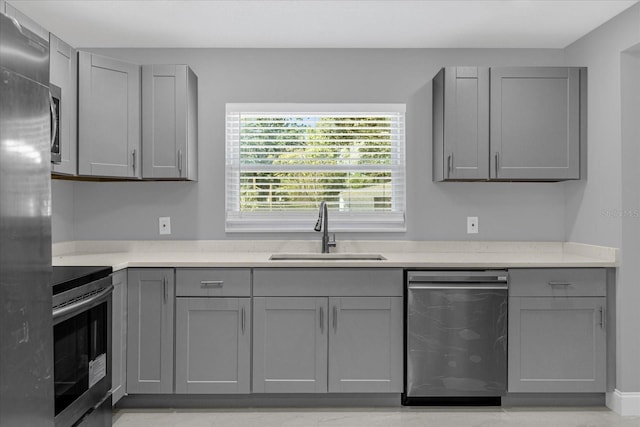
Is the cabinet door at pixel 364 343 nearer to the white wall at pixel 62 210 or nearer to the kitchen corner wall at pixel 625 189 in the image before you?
the kitchen corner wall at pixel 625 189

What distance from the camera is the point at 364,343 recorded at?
2.83 meters

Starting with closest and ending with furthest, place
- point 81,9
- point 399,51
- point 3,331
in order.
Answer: point 3,331 → point 81,9 → point 399,51

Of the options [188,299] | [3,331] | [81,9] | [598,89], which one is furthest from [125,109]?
[598,89]

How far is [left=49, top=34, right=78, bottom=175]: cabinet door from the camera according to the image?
263 centimetres

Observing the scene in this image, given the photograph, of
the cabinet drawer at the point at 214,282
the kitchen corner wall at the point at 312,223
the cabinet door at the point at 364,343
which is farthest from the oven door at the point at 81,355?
the cabinet door at the point at 364,343

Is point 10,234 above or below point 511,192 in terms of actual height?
below

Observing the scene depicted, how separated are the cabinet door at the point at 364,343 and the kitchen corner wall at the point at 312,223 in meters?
0.73

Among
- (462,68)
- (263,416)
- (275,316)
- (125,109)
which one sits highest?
(462,68)

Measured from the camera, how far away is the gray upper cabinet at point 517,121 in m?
3.12

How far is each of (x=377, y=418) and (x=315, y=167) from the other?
1.70 m

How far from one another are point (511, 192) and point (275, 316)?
1.90 m

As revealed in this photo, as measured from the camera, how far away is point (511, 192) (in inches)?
136

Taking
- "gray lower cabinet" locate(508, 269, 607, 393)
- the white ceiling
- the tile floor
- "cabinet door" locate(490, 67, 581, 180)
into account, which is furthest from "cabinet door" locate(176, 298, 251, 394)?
"cabinet door" locate(490, 67, 581, 180)

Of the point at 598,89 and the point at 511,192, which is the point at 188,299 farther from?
the point at 598,89
